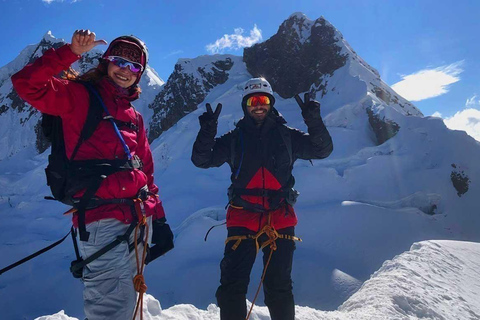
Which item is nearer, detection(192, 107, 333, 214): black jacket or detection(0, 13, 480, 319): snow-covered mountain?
detection(192, 107, 333, 214): black jacket

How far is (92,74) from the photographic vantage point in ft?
6.96

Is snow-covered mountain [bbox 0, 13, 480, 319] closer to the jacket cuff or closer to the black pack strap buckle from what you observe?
the black pack strap buckle

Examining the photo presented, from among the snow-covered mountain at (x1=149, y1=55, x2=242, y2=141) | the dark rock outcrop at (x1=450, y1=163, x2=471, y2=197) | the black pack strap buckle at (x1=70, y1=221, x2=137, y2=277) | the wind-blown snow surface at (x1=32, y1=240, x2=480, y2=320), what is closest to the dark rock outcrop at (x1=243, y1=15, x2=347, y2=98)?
the snow-covered mountain at (x1=149, y1=55, x2=242, y2=141)

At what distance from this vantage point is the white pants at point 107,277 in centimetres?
176

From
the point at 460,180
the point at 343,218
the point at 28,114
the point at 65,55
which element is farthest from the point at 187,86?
the point at 65,55

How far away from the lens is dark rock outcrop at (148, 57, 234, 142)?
29625 mm

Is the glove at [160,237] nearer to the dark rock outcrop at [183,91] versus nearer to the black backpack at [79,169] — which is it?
the black backpack at [79,169]

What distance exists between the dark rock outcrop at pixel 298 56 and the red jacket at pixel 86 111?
23469 mm

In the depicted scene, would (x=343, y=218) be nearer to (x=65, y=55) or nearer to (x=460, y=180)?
(x=460, y=180)

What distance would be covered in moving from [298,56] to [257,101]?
1018 inches

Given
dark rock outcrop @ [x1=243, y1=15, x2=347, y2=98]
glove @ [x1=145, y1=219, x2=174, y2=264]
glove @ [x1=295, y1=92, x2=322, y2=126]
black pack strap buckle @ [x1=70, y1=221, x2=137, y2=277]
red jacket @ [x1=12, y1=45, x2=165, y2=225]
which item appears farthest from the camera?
dark rock outcrop @ [x1=243, y1=15, x2=347, y2=98]

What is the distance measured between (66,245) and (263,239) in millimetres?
13403

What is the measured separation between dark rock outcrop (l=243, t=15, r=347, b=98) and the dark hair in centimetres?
2340

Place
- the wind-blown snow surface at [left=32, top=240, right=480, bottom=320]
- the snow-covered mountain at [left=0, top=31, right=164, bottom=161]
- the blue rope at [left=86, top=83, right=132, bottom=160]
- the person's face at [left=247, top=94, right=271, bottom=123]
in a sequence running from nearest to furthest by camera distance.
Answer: the blue rope at [left=86, top=83, right=132, bottom=160], the person's face at [left=247, top=94, right=271, bottom=123], the wind-blown snow surface at [left=32, top=240, right=480, bottom=320], the snow-covered mountain at [left=0, top=31, right=164, bottom=161]
